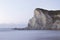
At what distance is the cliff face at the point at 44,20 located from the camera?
119 m

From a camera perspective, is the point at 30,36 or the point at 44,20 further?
the point at 44,20

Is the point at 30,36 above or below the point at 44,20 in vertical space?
above

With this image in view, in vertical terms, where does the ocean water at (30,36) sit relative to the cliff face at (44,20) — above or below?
above

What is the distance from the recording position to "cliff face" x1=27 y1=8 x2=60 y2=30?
11919cm

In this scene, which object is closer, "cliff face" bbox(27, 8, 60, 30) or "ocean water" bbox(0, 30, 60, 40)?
"ocean water" bbox(0, 30, 60, 40)

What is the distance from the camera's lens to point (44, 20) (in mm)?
123312

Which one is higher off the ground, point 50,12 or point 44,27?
point 50,12

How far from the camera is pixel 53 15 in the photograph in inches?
5069

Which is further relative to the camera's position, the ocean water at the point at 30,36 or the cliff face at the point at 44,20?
the cliff face at the point at 44,20

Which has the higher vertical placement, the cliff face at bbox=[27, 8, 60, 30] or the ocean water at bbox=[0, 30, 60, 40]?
the ocean water at bbox=[0, 30, 60, 40]

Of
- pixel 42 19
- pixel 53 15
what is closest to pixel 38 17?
pixel 42 19

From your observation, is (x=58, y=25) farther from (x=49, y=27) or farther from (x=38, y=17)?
(x=38, y=17)

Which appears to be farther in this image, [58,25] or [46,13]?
[46,13]

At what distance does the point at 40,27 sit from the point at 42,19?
Result: 662 centimetres
